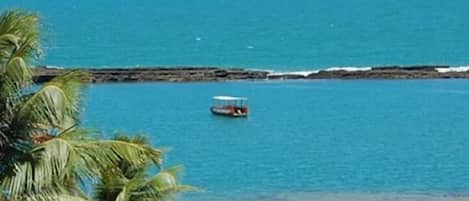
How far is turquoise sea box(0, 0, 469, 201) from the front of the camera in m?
35.0

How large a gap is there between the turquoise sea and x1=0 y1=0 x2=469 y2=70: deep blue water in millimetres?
222

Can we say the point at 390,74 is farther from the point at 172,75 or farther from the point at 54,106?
the point at 54,106

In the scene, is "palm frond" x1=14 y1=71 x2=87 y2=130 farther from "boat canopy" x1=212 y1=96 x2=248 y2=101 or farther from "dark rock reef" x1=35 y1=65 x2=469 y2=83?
"dark rock reef" x1=35 y1=65 x2=469 y2=83

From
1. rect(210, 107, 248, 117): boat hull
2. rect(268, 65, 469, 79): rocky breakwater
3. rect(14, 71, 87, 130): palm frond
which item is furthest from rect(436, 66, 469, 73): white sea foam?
rect(14, 71, 87, 130): palm frond

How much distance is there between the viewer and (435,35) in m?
107

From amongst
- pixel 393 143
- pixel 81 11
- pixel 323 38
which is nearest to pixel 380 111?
pixel 393 143

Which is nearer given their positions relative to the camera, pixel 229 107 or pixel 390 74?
pixel 229 107

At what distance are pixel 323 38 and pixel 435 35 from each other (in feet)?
27.8

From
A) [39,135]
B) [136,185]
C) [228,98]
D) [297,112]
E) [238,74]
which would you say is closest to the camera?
[39,135]

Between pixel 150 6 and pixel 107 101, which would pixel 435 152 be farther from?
pixel 150 6

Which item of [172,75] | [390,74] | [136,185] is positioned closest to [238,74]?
[172,75]

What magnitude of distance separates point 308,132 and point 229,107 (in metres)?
5.51

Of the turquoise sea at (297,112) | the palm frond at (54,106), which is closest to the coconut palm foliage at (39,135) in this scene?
the palm frond at (54,106)

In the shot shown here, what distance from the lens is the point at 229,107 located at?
5184 centimetres
